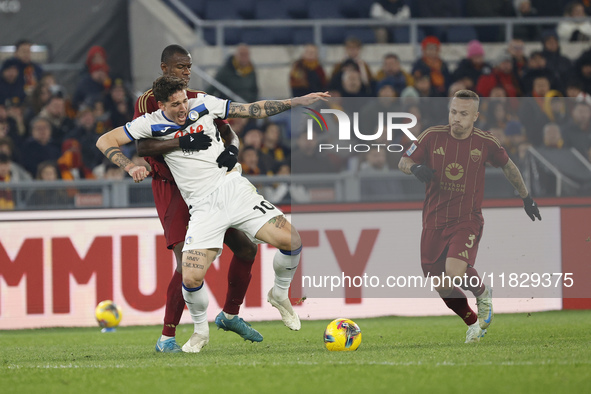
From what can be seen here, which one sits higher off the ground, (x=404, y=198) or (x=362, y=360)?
(x=404, y=198)

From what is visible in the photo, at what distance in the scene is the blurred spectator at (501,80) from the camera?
1396 centimetres

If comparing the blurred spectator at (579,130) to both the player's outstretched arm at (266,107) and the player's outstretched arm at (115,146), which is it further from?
the player's outstretched arm at (115,146)

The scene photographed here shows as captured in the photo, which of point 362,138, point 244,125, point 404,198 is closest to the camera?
point 362,138

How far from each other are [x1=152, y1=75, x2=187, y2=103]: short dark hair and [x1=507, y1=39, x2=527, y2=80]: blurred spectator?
889cm

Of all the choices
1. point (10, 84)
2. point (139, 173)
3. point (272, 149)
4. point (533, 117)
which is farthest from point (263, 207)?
point (10, 84)

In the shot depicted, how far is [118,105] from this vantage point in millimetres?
13414

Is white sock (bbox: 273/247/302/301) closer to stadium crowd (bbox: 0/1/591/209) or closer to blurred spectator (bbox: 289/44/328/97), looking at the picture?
stadium crowd (bbox: 0/1/591/209)

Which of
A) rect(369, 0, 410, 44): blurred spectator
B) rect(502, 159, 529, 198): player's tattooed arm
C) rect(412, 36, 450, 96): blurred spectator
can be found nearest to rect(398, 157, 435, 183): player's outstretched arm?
rect(502, 159, 529, 198): player's tattooed arm

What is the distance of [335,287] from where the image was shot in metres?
9.41

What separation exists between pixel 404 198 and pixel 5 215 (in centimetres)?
470

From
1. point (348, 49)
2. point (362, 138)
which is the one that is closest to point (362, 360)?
point (362, 138)

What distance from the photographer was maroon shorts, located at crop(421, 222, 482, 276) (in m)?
7.89

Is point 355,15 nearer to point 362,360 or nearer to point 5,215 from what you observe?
point 5,215

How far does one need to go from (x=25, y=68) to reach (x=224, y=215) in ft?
26.3
